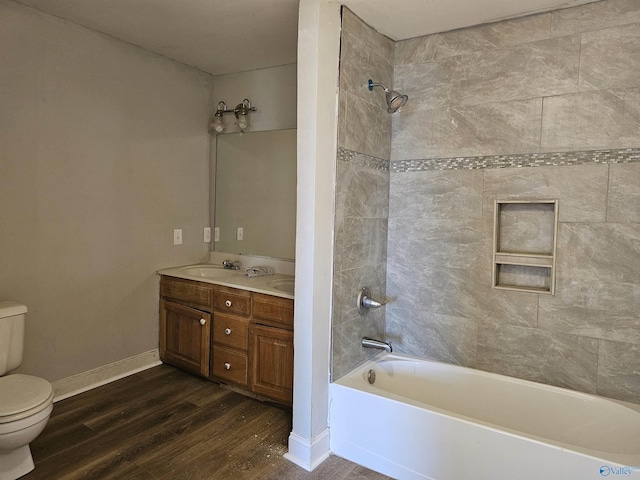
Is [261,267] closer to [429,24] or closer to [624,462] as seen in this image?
[429,24]

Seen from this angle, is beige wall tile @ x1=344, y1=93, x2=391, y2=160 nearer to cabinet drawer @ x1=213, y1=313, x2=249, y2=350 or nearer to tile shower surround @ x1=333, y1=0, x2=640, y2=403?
tile shower surround @ x1=333, y1=0, x2=640, y2=403

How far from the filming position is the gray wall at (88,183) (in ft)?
7.91

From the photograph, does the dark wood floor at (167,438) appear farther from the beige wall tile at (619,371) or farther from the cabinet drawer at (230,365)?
the beige wall tile at (619,371)

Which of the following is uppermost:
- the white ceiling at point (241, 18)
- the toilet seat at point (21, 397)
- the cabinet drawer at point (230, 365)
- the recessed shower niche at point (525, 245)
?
the white ceiling at point (241, 18)

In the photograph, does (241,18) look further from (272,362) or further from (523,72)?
(272,362)

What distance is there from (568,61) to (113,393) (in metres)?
3.34

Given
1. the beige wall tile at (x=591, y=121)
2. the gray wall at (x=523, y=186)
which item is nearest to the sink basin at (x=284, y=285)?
the gray wall at (x=523, y=186)

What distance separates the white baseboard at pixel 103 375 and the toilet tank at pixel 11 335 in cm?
50

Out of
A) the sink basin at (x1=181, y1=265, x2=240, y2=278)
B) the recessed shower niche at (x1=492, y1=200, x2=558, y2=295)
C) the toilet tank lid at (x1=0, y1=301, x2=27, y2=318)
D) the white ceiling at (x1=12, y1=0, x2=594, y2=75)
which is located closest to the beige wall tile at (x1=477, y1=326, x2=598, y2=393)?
the recessed shower niche at (x1=492, y1=200, x2=558, y2=295)

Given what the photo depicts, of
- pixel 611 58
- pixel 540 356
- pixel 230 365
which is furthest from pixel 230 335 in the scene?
pixel 611 58

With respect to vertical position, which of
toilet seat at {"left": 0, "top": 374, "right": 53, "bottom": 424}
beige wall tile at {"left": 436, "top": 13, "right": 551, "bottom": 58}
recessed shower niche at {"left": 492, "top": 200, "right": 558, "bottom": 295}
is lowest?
toilet seat at {"left": 0, "top": 374, "right": 53, "bottom": 424}

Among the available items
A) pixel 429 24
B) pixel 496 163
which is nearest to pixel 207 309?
pixel 496 163

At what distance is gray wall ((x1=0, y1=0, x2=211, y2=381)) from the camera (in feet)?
7.91

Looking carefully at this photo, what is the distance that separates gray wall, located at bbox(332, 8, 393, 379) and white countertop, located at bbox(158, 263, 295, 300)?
0.40 meters
